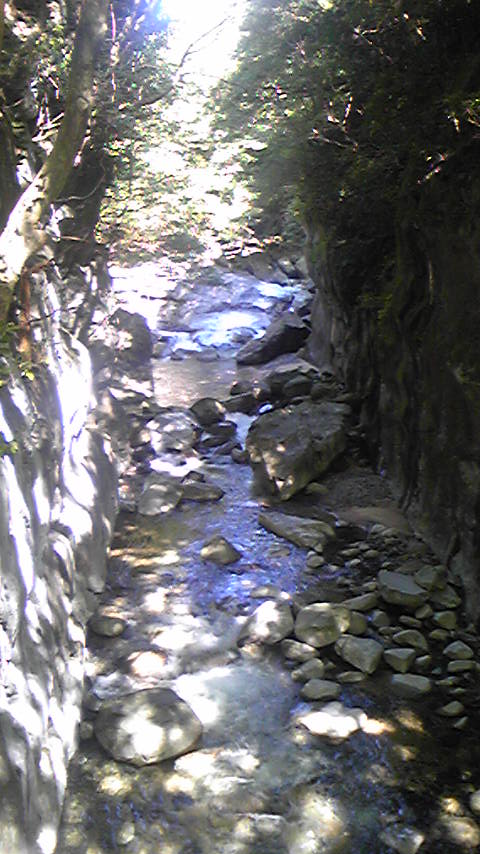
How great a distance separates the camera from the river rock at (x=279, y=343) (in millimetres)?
14102

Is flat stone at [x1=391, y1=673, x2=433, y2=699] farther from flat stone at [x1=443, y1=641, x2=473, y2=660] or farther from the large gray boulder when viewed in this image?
the large gray boulder

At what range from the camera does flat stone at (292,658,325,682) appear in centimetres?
536

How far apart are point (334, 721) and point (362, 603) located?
54.8 inches

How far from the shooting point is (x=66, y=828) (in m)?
4.02

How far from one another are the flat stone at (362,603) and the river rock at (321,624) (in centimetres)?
16

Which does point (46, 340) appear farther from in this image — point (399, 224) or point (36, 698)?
point (399, 224)

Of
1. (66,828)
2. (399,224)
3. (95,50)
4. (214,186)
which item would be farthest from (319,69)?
(214,186)

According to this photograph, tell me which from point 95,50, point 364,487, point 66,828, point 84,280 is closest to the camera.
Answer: point 66,828

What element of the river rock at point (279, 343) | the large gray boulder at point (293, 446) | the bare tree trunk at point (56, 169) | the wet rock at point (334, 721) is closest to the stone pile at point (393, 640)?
the wet rock at point (334, 721)

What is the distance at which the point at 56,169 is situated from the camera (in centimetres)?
449

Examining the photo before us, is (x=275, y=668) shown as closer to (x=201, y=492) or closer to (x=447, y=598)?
(x=447, y=598)

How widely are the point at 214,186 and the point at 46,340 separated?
37.9 feet

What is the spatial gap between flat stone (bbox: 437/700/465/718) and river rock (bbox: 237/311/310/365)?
9.62 m

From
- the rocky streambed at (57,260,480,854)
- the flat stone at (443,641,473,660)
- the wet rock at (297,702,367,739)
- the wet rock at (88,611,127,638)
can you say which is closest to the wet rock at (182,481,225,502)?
the rocky streambed at (57,260,480,854)
